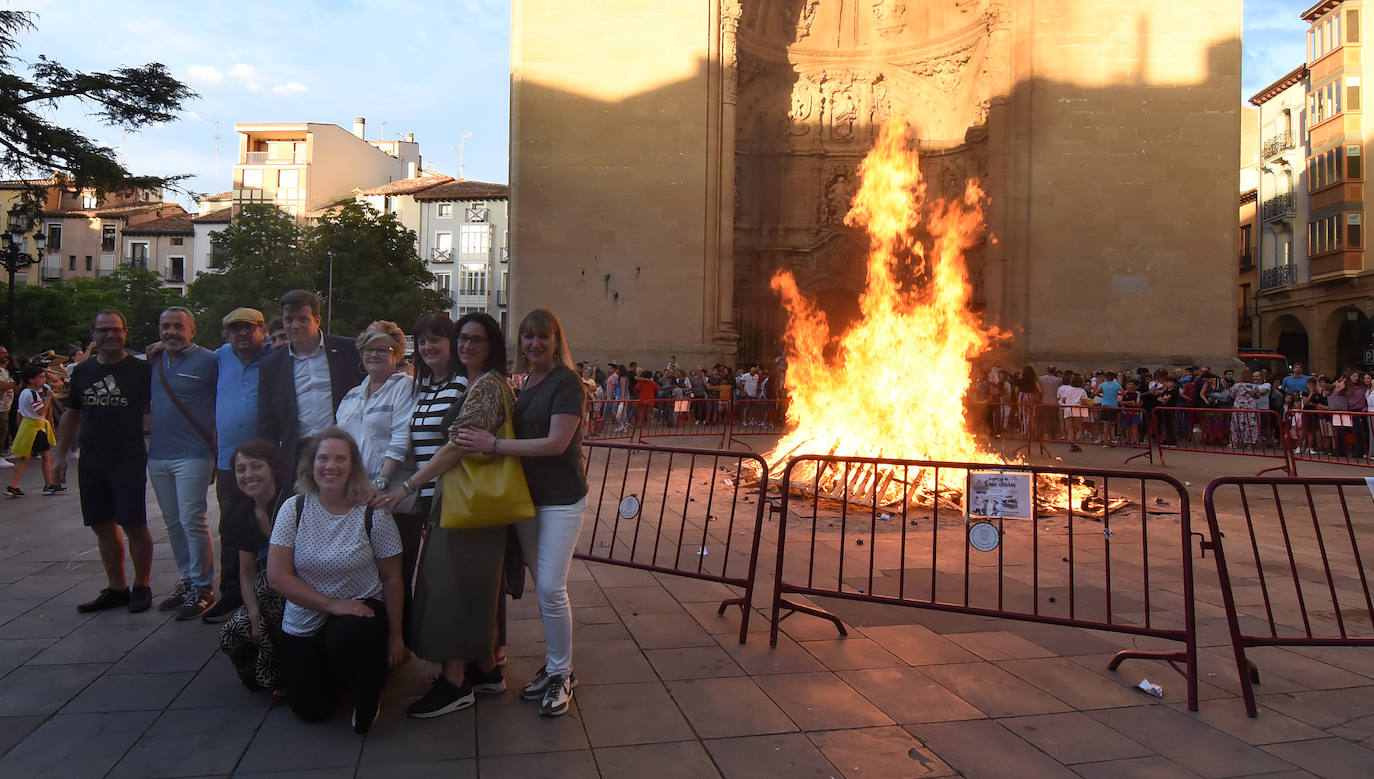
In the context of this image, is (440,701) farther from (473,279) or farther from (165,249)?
(165,249)

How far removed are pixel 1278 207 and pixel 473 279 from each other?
45.3 m

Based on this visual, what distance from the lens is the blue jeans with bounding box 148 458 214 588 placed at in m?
5.25

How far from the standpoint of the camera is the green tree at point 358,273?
39.2m

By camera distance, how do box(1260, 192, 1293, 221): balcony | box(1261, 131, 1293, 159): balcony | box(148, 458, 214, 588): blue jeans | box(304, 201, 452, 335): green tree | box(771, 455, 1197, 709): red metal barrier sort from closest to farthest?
1. box(771, 455, 1197, 709): red metal barrier
2. box(148, 458, 214, 588): blue jeans
3. box(1260, 192, 1293, 221): balcony
4. box(1261, 131, 1293, 159): balcony
5. box(304, 201, 452, 335): green tree

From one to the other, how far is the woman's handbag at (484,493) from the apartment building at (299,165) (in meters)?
60.8

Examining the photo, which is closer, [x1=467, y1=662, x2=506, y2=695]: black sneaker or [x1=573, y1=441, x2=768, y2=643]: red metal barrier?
[x1=467, y1=662, x2=506, y2=695]: black sneaker

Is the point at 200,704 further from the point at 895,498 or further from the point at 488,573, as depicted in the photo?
the point at 895,498

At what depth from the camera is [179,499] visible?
534cm

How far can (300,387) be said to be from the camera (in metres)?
4.87

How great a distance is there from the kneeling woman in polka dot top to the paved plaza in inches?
8.2

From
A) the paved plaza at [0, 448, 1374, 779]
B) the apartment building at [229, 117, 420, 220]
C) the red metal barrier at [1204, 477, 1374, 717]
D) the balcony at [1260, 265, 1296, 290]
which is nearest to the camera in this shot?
the paved plaza at [0, 448, 1374, 779]

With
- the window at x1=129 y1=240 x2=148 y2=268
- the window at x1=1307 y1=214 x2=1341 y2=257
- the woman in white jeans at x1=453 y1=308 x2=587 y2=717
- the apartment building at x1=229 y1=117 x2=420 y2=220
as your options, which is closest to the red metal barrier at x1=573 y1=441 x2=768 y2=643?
A: the woman in white jeans at x1=453 y1=308 x2=587 y2=717

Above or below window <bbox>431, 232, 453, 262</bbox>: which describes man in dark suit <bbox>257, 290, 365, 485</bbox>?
below

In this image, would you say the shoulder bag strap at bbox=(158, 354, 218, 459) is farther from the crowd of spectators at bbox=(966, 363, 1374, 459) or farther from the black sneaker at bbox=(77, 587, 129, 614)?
the crowd of spectators at bbox=(966, 363, 1374, 459)
